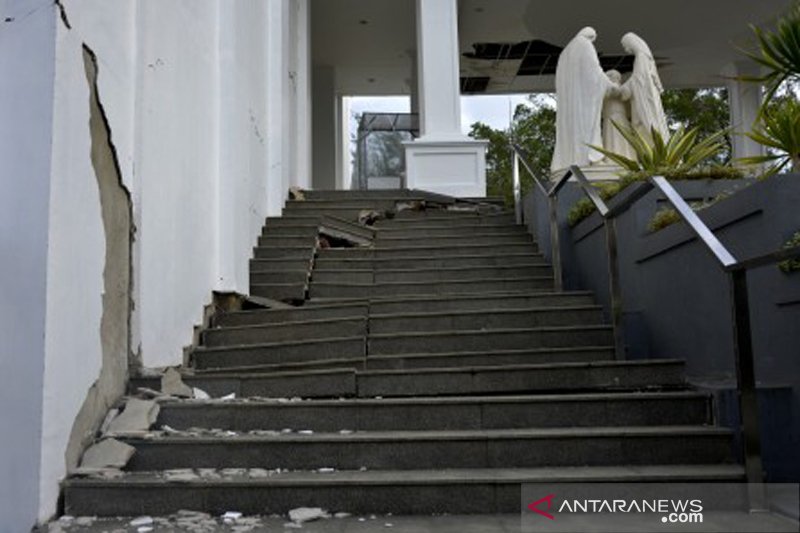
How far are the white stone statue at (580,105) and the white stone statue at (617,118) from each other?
12 cm

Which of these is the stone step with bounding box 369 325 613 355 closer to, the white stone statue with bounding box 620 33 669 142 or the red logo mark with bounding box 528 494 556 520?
the red logo mark with bounding box 528 494 556 520

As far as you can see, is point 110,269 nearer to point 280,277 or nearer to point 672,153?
point 280,277

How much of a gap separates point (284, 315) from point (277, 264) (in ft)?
4.34

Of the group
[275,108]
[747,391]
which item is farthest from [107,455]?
[275,108]

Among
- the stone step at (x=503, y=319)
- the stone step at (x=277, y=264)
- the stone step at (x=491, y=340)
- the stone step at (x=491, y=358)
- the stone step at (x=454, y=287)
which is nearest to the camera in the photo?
the stone step at (x=491, y=358)

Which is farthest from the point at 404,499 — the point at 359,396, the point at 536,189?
the point at 536,189

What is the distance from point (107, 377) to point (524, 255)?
13.7ft

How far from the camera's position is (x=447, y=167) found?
10.6 metres

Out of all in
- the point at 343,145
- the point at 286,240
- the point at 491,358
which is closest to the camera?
the point at 491,358

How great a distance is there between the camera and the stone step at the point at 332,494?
3264mm

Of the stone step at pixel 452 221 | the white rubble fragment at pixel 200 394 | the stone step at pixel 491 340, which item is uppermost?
the stone step at pixel 452 221

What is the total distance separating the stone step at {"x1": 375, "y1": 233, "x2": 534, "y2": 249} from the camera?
7438 mm

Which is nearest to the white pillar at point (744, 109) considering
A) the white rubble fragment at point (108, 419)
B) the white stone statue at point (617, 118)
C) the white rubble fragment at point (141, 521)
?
the white stone statue at point (617, 118)

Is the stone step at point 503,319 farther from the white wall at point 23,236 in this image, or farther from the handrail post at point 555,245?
the white wall at point 23,236
